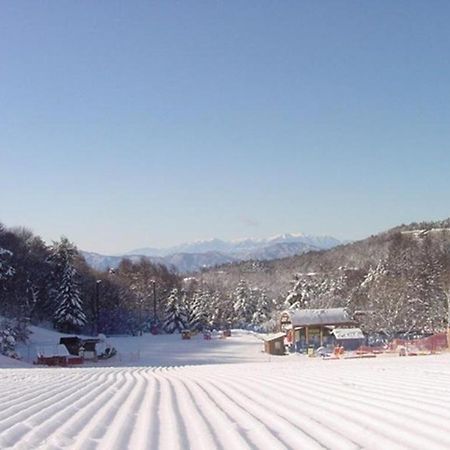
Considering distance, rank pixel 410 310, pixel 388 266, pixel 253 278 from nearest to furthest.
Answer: pixel 410 310 < pixel 388 266 < pixel 253 278

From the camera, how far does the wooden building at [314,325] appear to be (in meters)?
53.1

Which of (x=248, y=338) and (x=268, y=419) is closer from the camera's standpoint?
(x=268, y=419)

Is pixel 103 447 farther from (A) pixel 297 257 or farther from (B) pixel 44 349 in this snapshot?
(A) pixel 297 257

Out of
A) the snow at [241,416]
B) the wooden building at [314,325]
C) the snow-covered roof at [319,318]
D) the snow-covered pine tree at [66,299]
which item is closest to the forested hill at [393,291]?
the snow-covered roof at [319,318]

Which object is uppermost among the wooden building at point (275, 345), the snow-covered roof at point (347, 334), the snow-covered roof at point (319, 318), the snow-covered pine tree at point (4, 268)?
the snow-covered pine tree at point (4, 268)

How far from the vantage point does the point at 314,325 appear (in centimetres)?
5309

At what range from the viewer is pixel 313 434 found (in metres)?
5.84

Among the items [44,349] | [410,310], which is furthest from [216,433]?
[410,310]

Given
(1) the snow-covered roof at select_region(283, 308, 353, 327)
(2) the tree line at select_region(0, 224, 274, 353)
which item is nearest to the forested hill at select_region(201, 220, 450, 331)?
(1) the snow-covered roof at select_region(283, 308, 353, 327)

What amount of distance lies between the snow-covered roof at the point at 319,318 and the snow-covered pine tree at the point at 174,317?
23112 millimetres

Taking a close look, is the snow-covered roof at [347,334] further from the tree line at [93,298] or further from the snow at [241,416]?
the snow at [241,416]

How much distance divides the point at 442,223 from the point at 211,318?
119 metres

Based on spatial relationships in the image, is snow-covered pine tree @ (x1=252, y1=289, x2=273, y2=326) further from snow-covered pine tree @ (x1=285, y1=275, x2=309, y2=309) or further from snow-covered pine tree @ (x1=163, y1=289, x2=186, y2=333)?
snow-covered pine tree @ (x1=163, y1=289, x2=186, y2=333)

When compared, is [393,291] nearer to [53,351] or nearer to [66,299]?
[53,351]
